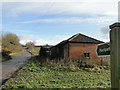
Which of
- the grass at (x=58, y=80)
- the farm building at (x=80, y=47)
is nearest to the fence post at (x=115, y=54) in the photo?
the grass at (x=58, y=80)

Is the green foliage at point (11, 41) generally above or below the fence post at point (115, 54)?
above

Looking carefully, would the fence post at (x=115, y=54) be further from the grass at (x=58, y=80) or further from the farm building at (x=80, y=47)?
the farm building at (x=80, y=47)

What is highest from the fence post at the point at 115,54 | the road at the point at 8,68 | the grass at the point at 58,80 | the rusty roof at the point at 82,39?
the rusty roof at the point at 82,39

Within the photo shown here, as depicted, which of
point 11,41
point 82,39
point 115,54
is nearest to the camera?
point 115,54

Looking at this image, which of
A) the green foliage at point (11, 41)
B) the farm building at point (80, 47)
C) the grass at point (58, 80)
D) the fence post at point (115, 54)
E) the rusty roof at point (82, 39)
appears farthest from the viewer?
the green foliage at point (11, 41)

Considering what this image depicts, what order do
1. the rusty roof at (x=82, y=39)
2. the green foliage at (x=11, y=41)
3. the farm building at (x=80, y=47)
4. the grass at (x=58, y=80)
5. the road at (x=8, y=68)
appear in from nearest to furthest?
the grass at (x=58, y=80) < the road at (x=8, y=68) < the farm building at (x=80, y=47) < the rusty roof at (x=82, y=39) < the green foliage at (x=11, y=41)

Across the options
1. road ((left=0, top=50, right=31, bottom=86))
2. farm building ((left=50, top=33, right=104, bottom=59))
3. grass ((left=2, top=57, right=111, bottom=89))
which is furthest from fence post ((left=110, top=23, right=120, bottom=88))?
farm building ((left=50, top=33, right=104, bottom=59))

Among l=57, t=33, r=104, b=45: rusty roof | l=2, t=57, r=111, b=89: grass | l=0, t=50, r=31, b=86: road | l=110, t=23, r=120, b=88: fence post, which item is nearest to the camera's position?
l=110, t=23, r=120, b=88: fence post

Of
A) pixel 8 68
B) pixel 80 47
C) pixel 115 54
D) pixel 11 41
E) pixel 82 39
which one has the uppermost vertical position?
pixel 11 41

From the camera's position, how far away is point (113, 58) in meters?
2.31

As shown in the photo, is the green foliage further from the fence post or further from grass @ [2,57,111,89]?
the fence post

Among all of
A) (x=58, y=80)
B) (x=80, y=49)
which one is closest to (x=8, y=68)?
(x=58, y=80)

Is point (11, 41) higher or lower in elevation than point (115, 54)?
higher

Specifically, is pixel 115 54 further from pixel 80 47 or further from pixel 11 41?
pixel 11 41
